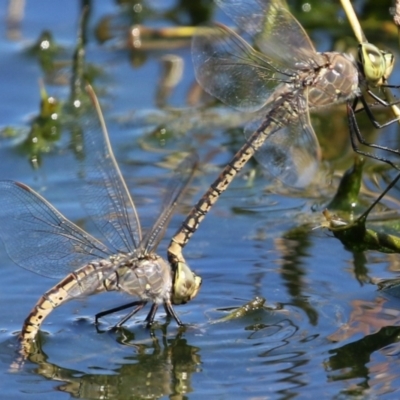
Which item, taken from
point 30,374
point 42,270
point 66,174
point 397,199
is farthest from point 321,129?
point 30,374

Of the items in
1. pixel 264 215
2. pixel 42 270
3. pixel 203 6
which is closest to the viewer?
pixel 42 270

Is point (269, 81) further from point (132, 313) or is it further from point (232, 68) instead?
point (132, 313)

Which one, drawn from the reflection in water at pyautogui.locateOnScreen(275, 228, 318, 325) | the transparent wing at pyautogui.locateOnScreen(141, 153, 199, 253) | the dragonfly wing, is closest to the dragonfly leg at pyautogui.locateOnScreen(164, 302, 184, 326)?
the transparent wing at pyautogui.locateOnScreen(141, 153, 199, 253)

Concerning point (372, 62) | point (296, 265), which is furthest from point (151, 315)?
point (372, 62)

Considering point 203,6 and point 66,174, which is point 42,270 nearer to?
point 66,174

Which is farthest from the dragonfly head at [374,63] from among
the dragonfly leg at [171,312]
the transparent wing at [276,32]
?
the dragonfly leg at [171,312]

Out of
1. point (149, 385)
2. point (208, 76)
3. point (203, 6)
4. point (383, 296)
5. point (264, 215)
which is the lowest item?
point (149, 385)

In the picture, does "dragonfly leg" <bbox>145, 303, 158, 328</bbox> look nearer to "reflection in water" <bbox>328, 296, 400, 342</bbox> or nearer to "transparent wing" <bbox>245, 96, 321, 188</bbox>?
"reflection in water" <bbox>328, 296, 400, 342</bbox>

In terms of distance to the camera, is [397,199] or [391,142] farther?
[391,142]
